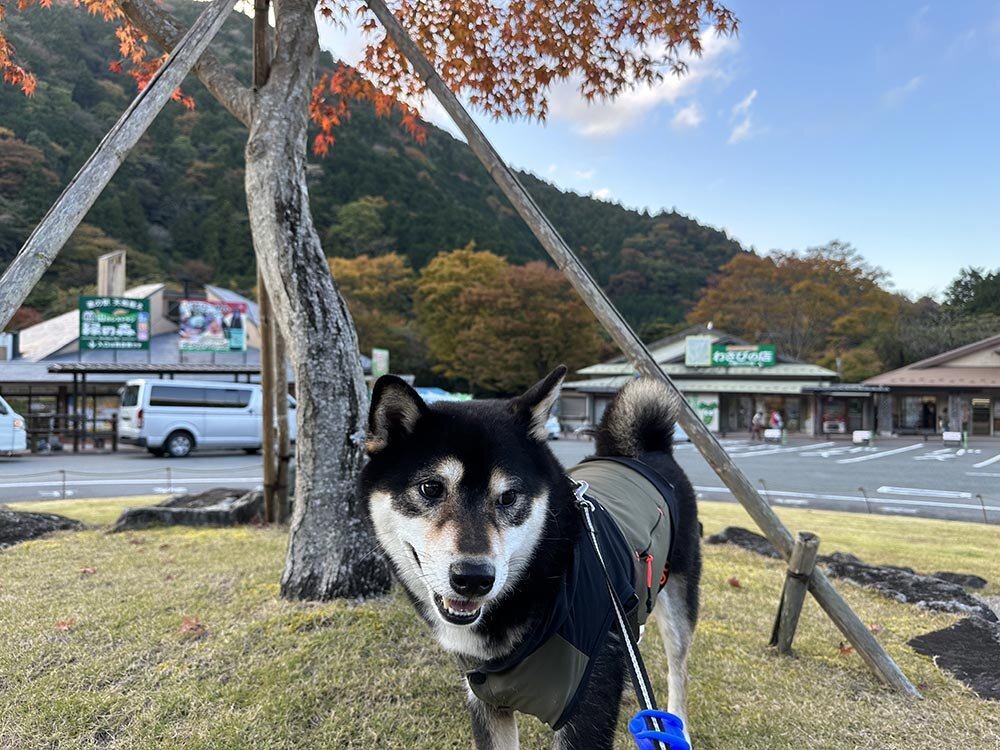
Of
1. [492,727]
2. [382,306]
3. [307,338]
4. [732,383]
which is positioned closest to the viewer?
[492,727]

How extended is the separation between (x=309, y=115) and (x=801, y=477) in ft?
47.3

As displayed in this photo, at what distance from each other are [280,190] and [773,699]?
14.9ft

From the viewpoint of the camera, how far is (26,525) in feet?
20.2

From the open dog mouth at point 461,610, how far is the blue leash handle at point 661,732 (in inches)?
22.0

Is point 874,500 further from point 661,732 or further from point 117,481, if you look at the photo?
point 117,481

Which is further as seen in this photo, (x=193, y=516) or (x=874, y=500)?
(x=874, y=500)

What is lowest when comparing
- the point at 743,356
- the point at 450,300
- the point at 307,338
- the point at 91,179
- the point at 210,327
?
the point at 307,338

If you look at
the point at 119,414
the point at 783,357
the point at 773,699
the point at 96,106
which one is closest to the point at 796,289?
the point at 783,357

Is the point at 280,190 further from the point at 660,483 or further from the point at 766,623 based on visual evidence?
the point at 766,623

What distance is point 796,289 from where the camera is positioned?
39.1 meters

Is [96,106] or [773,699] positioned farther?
[96,106]

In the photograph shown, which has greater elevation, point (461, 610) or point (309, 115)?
point (309, 115)

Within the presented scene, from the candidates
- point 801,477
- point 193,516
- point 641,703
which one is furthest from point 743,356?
point 641,703

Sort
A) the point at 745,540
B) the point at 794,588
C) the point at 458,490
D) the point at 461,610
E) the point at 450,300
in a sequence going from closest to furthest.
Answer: the point at 461,610 < the point at 458,490 < the point at 794,588 < the point at 745,540 < the point at 450,300
